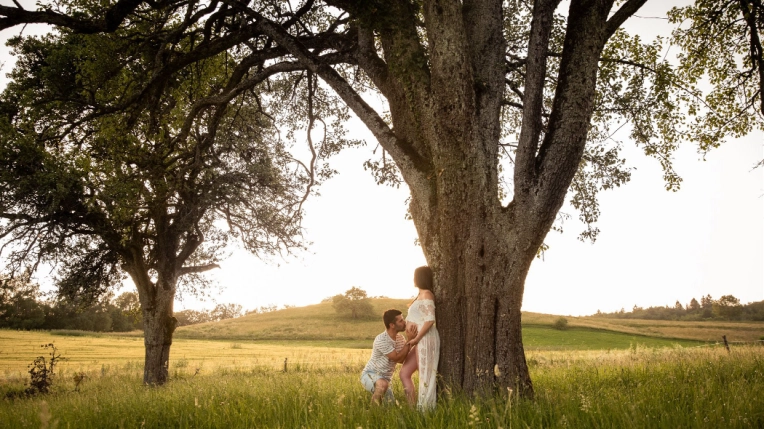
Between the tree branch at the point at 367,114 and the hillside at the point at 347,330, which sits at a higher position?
the tree branch at the point at 367,114

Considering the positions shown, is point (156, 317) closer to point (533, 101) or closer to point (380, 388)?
point (380, 388)

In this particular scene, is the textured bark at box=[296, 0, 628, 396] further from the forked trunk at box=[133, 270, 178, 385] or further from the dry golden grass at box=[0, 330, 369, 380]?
the dry golden grass at box=[0, 330, 369, 380]

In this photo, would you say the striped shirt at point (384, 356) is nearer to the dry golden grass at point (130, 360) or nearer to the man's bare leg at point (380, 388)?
the man's bare leg at point (380, 388)

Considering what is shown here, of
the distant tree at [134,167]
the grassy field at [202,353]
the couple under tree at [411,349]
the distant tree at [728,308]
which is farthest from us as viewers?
the distant tree at [728,308]

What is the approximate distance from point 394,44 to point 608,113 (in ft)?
21.8

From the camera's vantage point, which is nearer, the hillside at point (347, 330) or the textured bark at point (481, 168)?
the textured bark at point (481, 168)

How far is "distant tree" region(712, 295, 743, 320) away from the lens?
93.6 meters

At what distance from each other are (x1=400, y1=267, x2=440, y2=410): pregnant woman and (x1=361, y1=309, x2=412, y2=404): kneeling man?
0.18m

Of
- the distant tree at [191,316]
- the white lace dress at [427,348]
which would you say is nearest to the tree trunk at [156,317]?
the white lace dress at [427,348]

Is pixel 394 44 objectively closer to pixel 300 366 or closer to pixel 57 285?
pixel 57 285

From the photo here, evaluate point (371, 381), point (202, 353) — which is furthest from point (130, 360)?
point (371, 381)

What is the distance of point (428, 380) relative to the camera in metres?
6.02

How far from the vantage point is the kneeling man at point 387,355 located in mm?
6449

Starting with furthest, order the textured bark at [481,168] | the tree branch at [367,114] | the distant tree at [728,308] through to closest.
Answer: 1. the distant tree at [728,308]
2. the tree branch at [367,114]
3. the textured bark at [481,168]
